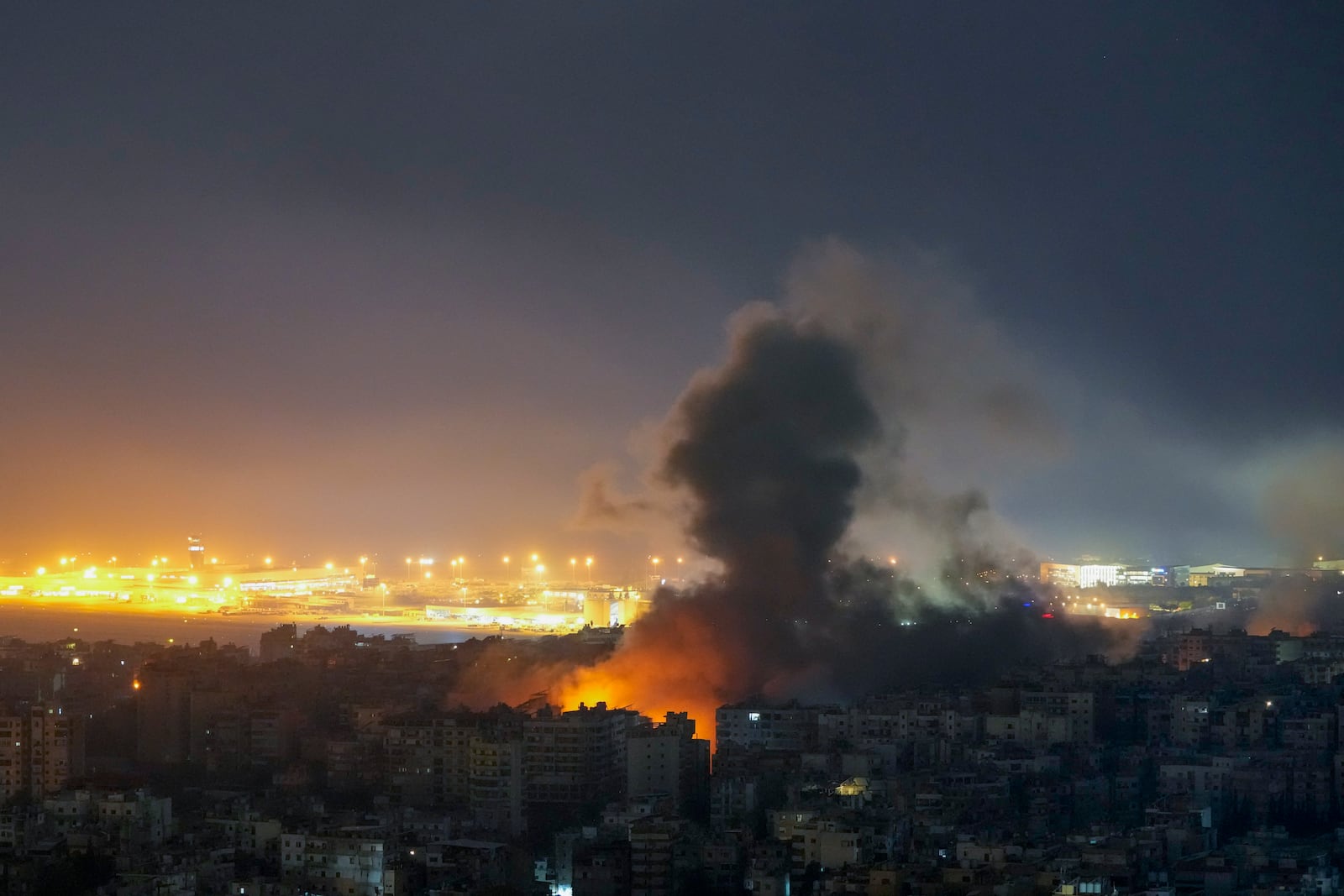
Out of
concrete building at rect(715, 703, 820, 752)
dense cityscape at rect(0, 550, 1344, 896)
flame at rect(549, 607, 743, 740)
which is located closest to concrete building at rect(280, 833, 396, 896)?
dense cityscape at rect(0, 550, 1344, 896)

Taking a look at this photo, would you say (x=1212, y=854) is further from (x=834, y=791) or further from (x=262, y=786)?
(x=262, y=786)

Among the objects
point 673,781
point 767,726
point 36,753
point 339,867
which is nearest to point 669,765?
point 673,781

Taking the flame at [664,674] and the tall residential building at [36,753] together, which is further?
the flame at [664,674]

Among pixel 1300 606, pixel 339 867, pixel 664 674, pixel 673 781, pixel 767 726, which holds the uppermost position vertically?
pixel 1300 606

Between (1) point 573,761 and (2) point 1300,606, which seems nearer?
(1) point 573,761

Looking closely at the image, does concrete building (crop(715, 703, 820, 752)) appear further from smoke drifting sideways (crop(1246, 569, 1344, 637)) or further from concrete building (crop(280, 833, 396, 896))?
smoke drifting sideways (crop(1246, 569, 1344, 637))

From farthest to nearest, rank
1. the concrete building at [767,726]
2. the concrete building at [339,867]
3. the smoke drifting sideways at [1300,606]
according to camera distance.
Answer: the smoke drifting sideways at [1300,606], the concrete building at [767,726], the concrete building at [339,867]

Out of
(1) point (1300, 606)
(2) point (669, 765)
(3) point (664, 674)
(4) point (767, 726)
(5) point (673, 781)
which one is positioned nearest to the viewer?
(5) point (673, 781)

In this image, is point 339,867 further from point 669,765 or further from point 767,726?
point 767,726

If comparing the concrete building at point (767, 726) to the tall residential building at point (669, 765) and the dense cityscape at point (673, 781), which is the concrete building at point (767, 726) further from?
the tall residential building at point (669, 765)

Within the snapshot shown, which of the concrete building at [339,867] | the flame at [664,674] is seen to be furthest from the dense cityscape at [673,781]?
the flame at [664,674]

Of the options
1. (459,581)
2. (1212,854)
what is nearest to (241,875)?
(1212,854)

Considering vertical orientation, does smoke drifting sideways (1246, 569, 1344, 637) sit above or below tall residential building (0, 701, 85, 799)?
above

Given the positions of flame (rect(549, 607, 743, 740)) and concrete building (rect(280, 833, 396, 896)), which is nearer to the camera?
concrete building (rect(280, 833, 396, 896))
